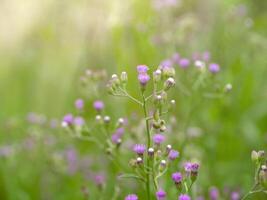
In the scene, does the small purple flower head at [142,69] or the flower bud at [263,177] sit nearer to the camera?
the flower bud at [263,177]

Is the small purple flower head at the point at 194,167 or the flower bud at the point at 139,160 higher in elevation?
the flower bud at the point at 139,160

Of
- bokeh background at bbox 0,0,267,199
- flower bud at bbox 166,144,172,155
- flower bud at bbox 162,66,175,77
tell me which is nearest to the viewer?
flower bud at bbox 166,144,172,155

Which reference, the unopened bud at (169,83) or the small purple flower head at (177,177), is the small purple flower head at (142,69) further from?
the small purple flower head at (177,177)

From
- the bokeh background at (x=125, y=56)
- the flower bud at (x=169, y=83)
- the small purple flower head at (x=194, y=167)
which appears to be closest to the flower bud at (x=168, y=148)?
the small purple flower head at (x=194, y=167)

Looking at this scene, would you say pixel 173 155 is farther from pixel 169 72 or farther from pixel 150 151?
pixel 169 72

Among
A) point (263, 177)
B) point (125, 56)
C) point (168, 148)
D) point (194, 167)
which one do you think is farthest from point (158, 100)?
point (125, 56)

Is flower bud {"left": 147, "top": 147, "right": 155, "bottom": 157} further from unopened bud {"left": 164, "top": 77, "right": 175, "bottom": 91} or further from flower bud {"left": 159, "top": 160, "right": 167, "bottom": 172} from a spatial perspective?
unopened bud {"left": 164, "top": 77, "right": 175, "bottom": 91}

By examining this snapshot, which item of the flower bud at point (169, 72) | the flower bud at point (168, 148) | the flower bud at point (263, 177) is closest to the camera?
the flower bud at point (263, 177)

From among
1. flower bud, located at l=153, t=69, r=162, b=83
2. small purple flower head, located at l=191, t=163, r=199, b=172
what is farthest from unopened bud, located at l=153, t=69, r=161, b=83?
small purple flower head, located at l=191, t=163, r=199, b=172

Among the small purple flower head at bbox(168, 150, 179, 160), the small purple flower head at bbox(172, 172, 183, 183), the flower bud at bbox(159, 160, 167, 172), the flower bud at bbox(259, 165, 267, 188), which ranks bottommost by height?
the flower bud at bbox(259, 165, 267, 188)
